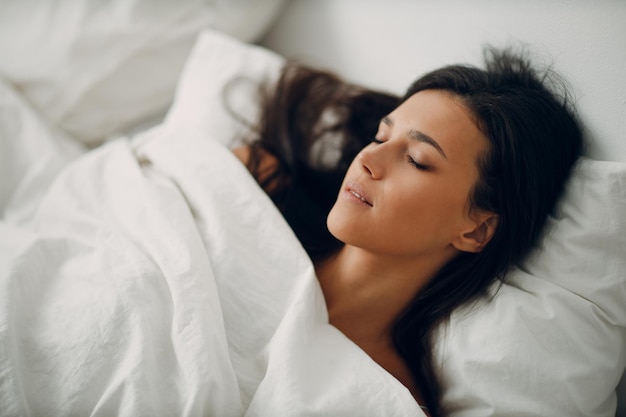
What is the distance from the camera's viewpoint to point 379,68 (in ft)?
4.20

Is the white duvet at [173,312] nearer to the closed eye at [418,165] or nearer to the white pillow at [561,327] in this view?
the white pillow at [561,327]

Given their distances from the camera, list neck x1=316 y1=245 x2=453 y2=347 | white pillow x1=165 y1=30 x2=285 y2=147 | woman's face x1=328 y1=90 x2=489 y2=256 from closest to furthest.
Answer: woman's face x1=328 y1=90 x2=489 y2=256 → neck x1=316 y1=245 x2=453 y2=347 → white pillow x1=165 y1=30 x2=285 y2=147

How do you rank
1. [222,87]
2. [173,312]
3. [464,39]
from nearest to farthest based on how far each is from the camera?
1. [173,312]
2. [464,39]
3. [222,87]

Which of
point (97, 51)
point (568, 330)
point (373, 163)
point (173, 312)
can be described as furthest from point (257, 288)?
point (97, 51)

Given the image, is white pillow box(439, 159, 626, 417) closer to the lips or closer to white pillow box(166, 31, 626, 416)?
white pillow box(166, 31, 626, 416)

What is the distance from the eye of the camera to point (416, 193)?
2.86 ft

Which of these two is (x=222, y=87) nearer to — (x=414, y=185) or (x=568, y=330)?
(x=414, y=185)

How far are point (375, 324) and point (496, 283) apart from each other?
258 mm

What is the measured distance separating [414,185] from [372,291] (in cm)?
→ 27

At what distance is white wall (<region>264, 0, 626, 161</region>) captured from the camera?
2.80 feet

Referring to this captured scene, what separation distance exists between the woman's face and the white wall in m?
0.20

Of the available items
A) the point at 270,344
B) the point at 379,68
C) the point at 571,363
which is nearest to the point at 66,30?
the point at 379,68

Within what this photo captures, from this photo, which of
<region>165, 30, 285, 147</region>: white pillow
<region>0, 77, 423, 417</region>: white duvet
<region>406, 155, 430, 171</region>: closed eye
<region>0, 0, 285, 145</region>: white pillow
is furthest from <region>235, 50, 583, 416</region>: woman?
<region>0, 0, 285, 145</region>: white pillow

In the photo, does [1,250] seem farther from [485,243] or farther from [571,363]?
[571,363]
